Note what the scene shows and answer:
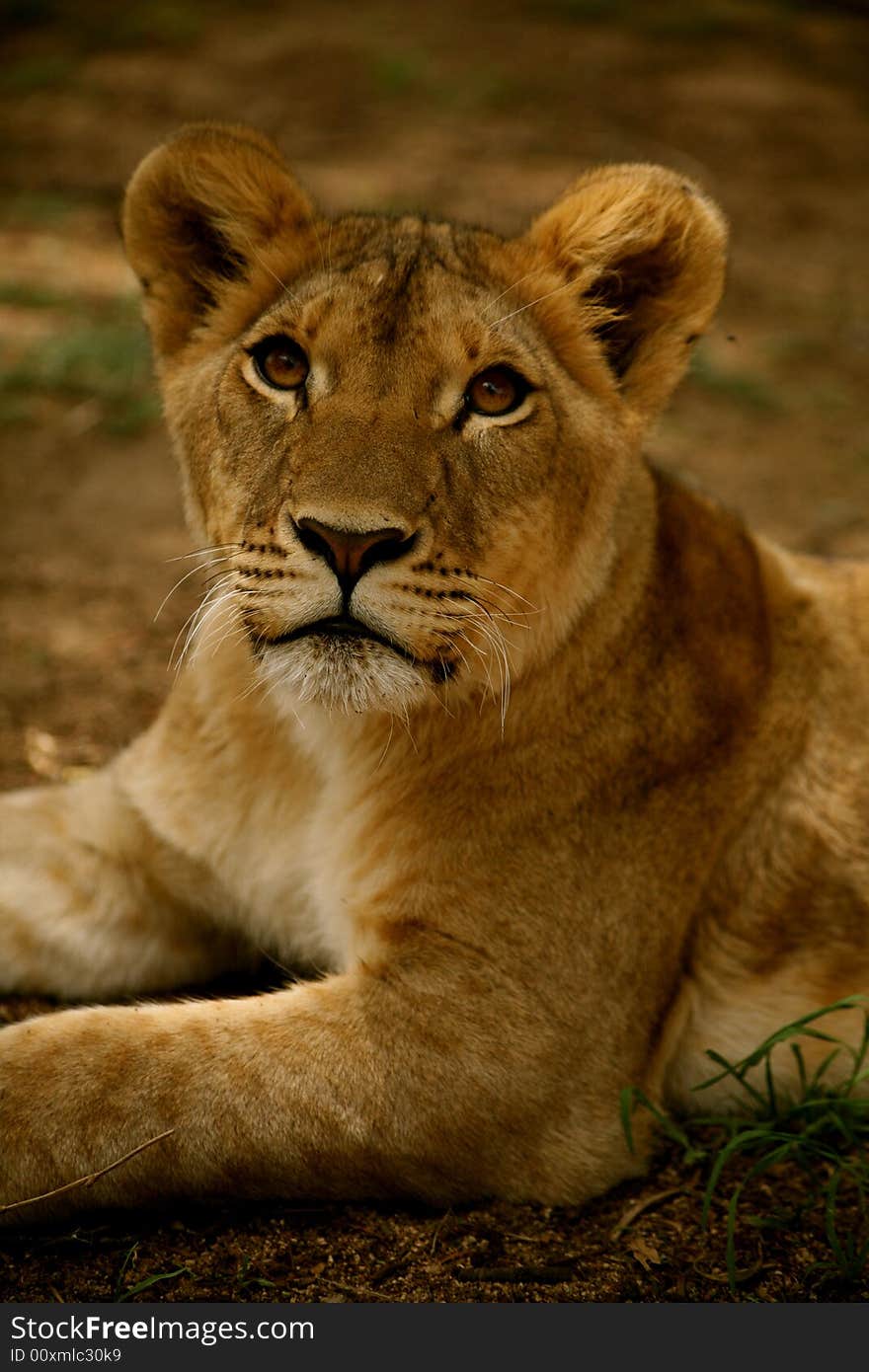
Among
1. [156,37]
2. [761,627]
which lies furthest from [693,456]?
[156,37]

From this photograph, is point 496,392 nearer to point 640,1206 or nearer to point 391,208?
point 391,208

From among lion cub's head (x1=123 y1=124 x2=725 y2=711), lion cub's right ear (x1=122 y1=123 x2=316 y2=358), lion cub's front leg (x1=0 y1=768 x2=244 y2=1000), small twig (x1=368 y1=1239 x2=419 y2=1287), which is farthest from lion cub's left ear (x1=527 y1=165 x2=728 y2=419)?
small twig (x1=368 y1=1239 x2=419 y2=1287)

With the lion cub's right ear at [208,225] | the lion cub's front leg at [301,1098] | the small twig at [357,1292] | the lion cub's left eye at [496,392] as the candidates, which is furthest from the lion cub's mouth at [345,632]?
the small twig at [357,1292]

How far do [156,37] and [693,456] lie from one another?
7.86 meters

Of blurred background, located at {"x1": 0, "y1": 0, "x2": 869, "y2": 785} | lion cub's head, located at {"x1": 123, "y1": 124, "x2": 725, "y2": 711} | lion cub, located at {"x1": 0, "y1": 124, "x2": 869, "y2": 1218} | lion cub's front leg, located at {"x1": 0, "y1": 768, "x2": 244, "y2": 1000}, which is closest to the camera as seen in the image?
lion cub's head, located at {"x1": 123, "y1": 124, "x2": 725, "y2": 711}

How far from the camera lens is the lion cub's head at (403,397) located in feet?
9.49

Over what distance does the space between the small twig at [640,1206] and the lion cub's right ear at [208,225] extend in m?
2.28

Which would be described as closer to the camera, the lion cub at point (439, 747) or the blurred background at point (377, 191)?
the lion cub at point (439, 747)

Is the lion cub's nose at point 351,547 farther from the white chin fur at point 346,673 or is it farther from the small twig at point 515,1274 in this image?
the small twig at point 515,1274

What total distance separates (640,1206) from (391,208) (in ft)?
8.74

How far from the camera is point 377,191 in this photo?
9.58m

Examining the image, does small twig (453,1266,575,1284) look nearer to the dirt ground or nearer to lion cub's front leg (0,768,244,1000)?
the dirt ground

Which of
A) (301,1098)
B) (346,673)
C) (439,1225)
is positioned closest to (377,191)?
(346,673)

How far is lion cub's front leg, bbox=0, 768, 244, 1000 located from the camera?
3869mm
